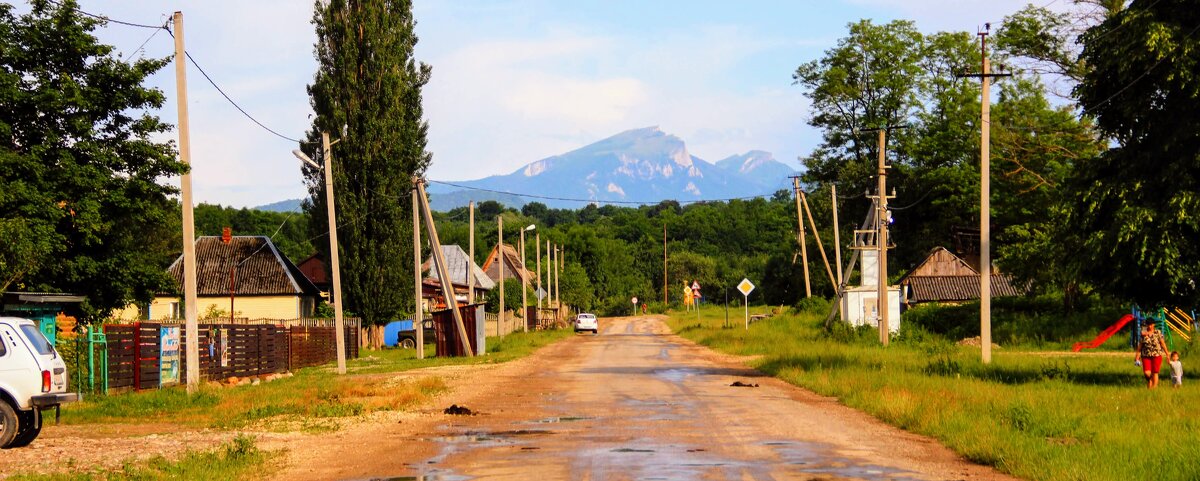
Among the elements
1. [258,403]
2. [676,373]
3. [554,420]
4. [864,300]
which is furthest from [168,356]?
[864,300]

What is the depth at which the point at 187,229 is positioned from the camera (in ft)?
75.3

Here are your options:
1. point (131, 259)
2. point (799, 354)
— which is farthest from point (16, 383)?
point (799, 354)

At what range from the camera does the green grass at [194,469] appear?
10.9m

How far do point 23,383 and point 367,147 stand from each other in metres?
35.9

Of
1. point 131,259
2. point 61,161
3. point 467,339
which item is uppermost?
point 61,161

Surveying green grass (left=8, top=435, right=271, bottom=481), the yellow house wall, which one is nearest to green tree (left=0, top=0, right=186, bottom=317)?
green grass (left=8, top=435, right=271, bottom=481)

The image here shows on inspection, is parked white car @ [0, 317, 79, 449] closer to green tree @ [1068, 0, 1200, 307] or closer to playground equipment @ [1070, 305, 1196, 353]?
green tree @ [1068, 0, 1200, 307]

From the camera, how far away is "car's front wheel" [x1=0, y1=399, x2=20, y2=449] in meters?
13.9

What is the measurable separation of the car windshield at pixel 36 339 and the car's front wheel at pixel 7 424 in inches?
35.4

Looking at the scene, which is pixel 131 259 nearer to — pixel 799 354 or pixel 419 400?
pixel 419 400

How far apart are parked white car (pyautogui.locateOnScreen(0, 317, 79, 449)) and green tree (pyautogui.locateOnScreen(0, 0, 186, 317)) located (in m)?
12.2

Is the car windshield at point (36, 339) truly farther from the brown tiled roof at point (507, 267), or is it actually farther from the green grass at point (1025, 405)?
the brown tiled roof at point (507, 267)

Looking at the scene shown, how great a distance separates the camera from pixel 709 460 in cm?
1177

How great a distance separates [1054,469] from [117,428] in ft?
42.7
